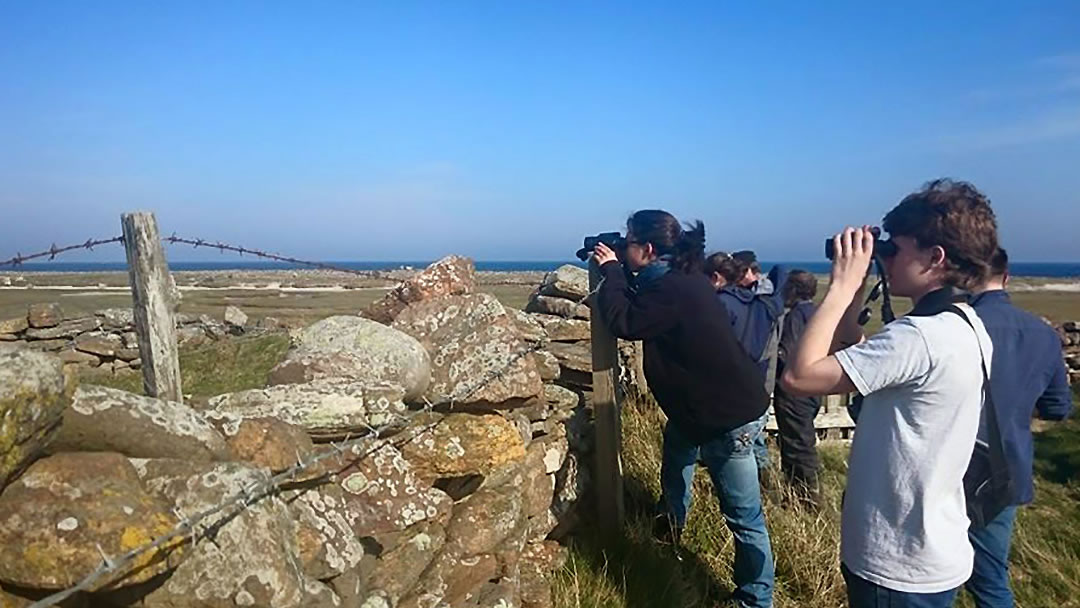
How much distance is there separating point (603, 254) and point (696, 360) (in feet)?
2.59

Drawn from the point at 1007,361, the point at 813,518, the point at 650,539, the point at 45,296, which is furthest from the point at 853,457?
the point at 45,296

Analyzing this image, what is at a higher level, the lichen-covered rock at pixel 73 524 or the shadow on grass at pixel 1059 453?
the lichen-covered rock at pixel 73 524

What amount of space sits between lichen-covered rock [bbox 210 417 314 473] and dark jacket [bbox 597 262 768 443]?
6.14 ft

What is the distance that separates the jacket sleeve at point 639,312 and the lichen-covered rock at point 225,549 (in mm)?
2169

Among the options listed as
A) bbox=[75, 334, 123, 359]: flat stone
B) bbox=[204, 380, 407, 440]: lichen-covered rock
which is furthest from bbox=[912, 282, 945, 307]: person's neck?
bbox=[75, 334, 123, 359]: flat stone

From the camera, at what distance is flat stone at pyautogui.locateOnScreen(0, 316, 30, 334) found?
9.67m

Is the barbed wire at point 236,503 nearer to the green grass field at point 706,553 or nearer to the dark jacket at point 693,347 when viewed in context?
the green grass field at point 706,553

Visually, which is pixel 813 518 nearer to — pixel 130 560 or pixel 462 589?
pixel 462 589

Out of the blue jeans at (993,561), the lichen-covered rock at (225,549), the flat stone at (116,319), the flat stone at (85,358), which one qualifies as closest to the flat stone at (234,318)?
the flat stone at (116,319)

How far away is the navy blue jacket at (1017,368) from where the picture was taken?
2820 millimetres

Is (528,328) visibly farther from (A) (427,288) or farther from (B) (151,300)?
(B) (151,300)

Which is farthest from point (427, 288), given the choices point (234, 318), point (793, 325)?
point (234, 318)

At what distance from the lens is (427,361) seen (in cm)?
343

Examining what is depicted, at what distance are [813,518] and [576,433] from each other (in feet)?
5.60
